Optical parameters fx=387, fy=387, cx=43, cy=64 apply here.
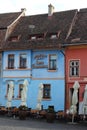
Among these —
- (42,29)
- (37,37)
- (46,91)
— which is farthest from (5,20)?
(46,91)

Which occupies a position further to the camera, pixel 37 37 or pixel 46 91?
pixel 37 37

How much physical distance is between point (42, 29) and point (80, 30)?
3843 millimetres

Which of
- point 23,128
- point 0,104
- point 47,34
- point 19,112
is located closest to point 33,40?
point 47,34

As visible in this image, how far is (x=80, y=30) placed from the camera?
33250mm

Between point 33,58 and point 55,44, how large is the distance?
8.12ft

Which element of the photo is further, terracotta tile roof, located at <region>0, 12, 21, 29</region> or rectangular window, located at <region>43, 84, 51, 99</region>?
terracotta tile roof, located at <region>0, 12, 21, 29</region>

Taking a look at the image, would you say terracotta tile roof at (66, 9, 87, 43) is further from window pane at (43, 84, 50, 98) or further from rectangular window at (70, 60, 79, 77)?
window pane at (43, 84, 50, 98)

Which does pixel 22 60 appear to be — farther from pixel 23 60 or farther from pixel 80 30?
pixel 80 30

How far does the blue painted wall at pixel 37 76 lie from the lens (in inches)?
1266

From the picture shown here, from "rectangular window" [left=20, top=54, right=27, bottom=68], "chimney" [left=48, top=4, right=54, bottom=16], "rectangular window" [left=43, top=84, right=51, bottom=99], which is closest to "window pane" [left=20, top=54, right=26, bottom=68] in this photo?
"rectangular window" [left=20, top=54, right=27, bottom=68]

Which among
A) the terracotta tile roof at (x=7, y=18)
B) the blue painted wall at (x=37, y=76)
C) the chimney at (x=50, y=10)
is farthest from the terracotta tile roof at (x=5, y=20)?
the chimney at (x=50, y=10)

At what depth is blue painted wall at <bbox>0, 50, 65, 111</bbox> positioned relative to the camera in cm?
3216

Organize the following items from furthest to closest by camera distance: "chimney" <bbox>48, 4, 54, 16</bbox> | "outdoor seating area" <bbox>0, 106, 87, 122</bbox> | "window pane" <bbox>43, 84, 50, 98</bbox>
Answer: "chimney" <bbox>48, 4, 54, 16</bbox> < "window pane" <bbox>43, 84, 50, 98</bbox> < "outdoor seating area" <bbox>0, 106, 87, 122</bbox>

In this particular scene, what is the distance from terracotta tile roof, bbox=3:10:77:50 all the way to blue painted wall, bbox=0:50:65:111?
0.61 m
